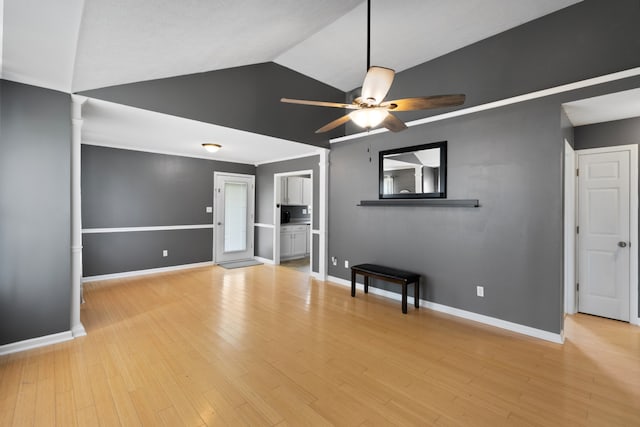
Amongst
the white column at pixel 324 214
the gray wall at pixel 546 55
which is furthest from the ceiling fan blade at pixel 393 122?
the white column at pixel 324 214

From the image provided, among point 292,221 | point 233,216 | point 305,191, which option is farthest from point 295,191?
point 233,216

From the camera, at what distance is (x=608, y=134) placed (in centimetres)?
341

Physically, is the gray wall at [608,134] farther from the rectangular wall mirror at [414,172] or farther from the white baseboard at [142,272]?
the white baseboard at [142,272]

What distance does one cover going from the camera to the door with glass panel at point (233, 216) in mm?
6441

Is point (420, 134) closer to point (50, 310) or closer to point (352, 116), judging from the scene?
point (352, 116)

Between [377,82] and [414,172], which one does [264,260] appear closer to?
[414,172]

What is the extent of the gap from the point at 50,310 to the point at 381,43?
4809 mm

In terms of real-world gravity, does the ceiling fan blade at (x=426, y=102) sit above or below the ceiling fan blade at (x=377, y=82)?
below

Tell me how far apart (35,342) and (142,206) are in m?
3.14

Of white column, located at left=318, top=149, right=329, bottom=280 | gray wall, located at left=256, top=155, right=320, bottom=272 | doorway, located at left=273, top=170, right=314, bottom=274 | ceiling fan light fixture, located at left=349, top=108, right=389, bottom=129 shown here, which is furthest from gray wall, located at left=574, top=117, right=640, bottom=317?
doorway, located at left=273, top=170, right=314, bottom=274

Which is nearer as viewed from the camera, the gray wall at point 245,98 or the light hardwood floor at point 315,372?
the light hardwood floor at point 315,372

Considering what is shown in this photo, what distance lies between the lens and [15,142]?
255 centimetres

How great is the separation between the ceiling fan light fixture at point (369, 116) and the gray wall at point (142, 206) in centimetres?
469

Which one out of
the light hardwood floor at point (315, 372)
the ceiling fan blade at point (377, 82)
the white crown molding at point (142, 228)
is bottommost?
the light hardwood floor at point (315, 372)
